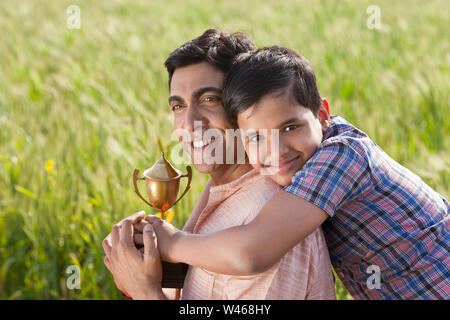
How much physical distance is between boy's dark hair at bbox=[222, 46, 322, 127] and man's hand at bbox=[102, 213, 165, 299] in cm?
44

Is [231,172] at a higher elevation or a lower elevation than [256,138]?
lower

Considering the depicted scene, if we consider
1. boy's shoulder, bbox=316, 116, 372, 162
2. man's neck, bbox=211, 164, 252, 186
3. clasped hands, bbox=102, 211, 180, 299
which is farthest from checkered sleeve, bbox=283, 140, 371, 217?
clasped hands, bbox=102, 211, 180, 299

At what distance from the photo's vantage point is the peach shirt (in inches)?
61.9

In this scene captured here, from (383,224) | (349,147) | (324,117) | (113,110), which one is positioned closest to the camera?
(349,147)

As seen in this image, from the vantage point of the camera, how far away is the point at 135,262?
1.70 m

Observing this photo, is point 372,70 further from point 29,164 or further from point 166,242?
point 166,242

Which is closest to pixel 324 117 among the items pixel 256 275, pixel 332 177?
pixel 332 177

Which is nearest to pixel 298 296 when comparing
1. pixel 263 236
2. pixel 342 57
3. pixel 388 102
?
pixel 263 236

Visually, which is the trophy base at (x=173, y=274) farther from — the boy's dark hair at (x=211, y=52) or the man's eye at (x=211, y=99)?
the boy's dark hair at (x=211, y=52)

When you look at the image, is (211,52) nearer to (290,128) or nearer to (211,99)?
(211,99)

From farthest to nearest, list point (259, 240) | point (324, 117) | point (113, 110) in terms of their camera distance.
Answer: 1. point (113, 110)
2. point (324, 117)
3. point (259, 240)

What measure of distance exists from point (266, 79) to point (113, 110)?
8.67ft

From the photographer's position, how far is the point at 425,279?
181 cm
